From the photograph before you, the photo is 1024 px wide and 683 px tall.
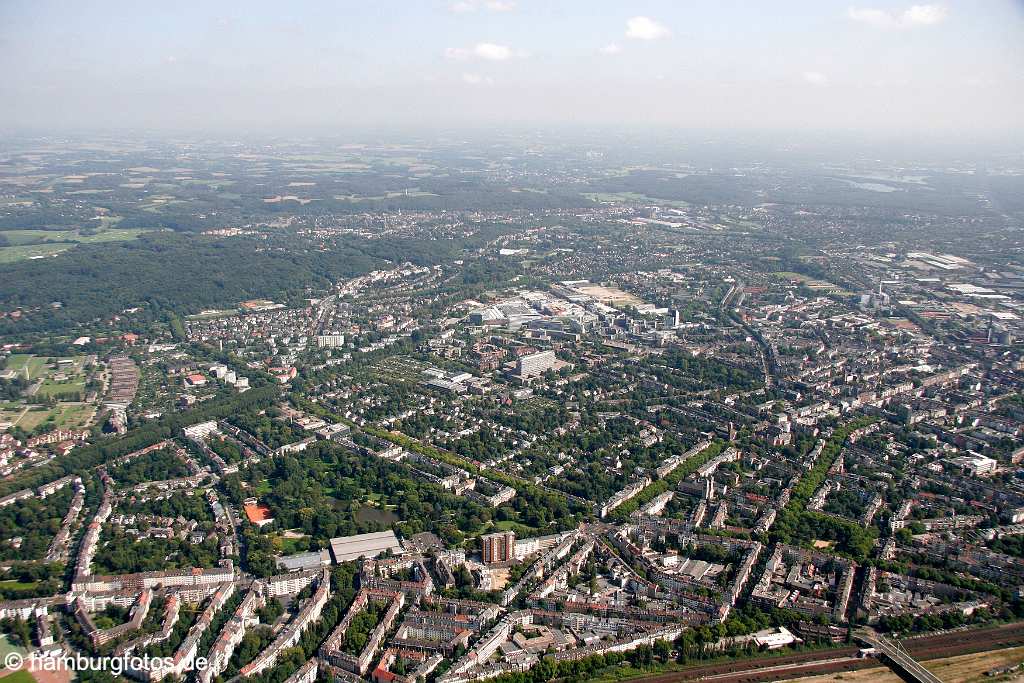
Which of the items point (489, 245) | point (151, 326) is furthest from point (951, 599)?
point (489, 245)

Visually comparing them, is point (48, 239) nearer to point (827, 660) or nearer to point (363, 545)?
point (363, 545)

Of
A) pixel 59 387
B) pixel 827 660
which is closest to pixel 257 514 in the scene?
pixel 827 660

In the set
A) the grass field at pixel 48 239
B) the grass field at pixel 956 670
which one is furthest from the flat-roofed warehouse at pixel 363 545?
the grass field at pixel 48 239

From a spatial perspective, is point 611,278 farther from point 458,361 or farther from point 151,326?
point 151,326

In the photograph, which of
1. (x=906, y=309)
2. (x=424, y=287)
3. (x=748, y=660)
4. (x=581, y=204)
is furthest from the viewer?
(x=581, y=204)

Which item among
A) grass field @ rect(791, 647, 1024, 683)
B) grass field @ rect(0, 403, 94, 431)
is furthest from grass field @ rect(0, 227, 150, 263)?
grass field @ rect(791, 647, 1024, 683)

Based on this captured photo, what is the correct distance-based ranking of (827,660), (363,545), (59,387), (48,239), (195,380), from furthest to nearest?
(48,239), (195,380), (59,387), (363,545), (827,660)

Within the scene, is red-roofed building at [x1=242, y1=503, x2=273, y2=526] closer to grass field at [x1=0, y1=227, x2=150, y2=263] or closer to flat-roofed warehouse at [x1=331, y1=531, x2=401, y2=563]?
flat-roofed warehouse at [x1=331, y1=531, x2=401, y2=563]
